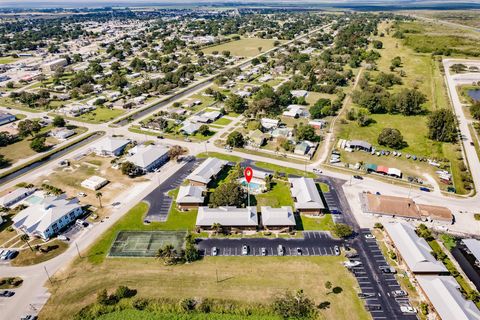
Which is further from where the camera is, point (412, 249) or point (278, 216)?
point (278, 216)

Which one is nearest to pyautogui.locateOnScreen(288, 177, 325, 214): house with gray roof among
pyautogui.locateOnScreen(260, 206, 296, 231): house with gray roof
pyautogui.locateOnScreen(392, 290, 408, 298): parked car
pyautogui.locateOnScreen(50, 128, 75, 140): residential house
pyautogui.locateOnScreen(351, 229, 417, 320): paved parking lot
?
pyautogui.locateOnScreen(260, 206, 296, 231): house with gray roof

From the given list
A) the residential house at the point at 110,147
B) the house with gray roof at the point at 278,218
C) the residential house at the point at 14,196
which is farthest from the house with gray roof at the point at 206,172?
the residential house at the point at 14,196

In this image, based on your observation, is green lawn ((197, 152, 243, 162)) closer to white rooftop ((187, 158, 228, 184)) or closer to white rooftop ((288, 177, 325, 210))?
white rooftop ((187, 158, 228, 184))

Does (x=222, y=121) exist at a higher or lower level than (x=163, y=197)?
higher

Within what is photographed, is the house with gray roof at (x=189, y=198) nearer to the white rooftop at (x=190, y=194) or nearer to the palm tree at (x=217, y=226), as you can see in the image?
the white rooftop at (x=190, y=194)

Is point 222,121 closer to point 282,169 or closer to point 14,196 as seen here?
point 282,169

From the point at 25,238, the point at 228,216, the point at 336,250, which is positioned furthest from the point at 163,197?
the point at 336,250

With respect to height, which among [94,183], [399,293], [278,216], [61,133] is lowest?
[399,293]

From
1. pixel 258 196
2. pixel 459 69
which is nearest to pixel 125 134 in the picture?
pixel 258 196
